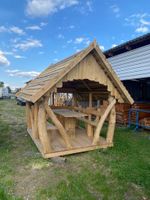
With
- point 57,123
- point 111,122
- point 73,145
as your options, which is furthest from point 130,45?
point 57,123

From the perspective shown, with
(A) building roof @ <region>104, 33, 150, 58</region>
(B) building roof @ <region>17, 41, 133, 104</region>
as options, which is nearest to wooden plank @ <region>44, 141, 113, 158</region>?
(B) building roof @ <region>17, 41, 133, 104</region>

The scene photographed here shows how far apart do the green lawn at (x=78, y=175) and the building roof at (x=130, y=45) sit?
5.11m

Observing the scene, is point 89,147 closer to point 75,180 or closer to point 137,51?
point 75,180

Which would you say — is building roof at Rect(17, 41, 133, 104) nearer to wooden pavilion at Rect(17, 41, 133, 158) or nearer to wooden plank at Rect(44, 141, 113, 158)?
wooden pavilion at Rect(17, 41, 133, 158)

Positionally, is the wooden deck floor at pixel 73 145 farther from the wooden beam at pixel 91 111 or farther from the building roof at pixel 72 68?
the building roof at pixel 72 68

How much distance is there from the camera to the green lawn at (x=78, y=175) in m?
3.62

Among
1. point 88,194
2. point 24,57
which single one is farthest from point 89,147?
point 24,57

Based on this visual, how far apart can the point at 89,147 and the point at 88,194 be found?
2.28 metres

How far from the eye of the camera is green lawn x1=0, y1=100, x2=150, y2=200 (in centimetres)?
362

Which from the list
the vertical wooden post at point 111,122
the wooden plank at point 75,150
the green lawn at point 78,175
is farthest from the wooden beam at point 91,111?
the green lawn at point 78,175

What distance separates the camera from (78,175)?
4.32m

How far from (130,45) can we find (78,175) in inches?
306

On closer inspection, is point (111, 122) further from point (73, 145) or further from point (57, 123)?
point (57, 123)

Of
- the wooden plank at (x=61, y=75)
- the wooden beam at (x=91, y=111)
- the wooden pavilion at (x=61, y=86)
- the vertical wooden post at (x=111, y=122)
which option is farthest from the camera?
the wooden beam at (x=91, y=111)
